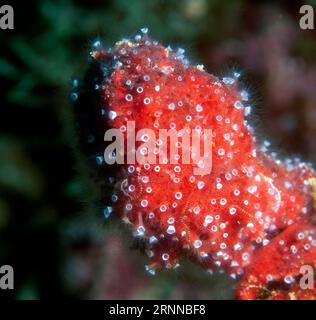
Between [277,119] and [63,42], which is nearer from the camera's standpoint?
[277,119]

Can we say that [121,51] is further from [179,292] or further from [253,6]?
[253,6]

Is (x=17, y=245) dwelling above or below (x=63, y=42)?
below
